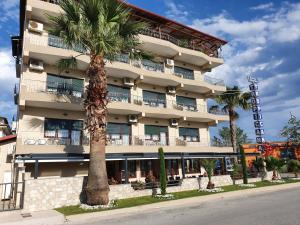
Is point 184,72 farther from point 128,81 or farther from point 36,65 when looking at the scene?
point 36,65

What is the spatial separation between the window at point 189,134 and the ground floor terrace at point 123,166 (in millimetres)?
2511

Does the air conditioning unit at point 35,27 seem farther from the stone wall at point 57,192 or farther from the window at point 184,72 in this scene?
the window at point 184,72

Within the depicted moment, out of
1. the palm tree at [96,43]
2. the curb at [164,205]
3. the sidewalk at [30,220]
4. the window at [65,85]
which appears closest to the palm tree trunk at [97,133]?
the palm tree at [96,43]

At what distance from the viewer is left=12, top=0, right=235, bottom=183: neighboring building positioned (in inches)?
906

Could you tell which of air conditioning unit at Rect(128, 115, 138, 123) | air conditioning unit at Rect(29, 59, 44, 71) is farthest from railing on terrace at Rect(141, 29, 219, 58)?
air conditioning unit at Rect(29, 59, 44, 71)

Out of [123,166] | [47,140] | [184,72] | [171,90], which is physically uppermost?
[184,72]

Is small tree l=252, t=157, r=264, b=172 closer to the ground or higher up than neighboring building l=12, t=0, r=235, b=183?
closer to the ground

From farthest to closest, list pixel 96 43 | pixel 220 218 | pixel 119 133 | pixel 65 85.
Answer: pixel 119 133 → pixel 65 85 → pixel 96 43 → pixel 220 218

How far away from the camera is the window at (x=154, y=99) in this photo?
31216 mm

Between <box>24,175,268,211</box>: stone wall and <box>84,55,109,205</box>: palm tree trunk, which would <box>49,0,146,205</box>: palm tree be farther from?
<box>24,175,268,211</box>: stone wall

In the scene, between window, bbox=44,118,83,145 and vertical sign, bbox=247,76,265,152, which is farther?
vertical sign, bbox=247,76,265,152

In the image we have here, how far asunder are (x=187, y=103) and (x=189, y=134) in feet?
12.7

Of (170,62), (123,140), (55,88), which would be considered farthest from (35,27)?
(170,62)

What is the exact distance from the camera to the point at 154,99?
3184 cm
